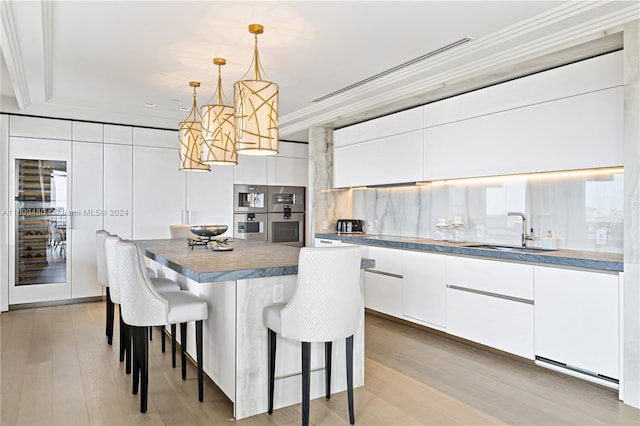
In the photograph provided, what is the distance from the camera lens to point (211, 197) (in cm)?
642

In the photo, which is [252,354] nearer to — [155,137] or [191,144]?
[191,144]

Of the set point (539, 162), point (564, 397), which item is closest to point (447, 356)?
point (564, 397)

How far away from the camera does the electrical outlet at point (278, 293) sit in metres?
2.60

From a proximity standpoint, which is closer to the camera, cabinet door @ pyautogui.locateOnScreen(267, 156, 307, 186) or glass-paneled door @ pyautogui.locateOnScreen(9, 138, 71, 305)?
glass-paneled door @ pyautogui.locateOnScreen(9, 138, 71, 305)

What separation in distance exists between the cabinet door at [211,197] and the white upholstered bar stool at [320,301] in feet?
14.0

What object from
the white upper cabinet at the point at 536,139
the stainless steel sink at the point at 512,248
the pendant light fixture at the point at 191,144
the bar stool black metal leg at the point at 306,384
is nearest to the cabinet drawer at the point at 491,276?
the stainless steel sink at the point at 512,248

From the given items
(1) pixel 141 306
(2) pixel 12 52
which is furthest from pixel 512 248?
Result: (2) pixel 12 52

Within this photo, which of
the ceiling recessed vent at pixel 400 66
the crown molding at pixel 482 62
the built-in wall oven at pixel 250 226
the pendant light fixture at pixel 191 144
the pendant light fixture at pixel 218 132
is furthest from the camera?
the built-in wall oven at pixel 250 226

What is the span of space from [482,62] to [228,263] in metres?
2.54

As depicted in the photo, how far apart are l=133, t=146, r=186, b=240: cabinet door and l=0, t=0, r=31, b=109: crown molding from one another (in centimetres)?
154

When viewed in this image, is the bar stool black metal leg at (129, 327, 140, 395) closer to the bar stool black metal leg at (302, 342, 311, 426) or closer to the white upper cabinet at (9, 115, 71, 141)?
the bar stool black metal leg at (302, 342, 311, 426)

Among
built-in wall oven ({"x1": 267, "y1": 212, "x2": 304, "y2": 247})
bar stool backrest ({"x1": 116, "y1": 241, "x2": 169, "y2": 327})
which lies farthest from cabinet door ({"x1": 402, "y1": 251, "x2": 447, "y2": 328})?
built-in wall oven ({"x1": 267, "y1": 212, "x2": 304, "y2": 247})

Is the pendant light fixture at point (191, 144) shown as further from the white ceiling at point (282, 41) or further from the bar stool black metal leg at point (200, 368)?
the bar stool black metal leg at point (200, 368)

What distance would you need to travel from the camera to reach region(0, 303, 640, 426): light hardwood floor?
246 cm
